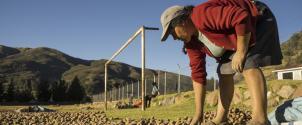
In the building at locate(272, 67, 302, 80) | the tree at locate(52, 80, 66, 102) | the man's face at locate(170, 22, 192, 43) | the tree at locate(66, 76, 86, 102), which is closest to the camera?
the man's face at locate(170, 22, 192, 43)

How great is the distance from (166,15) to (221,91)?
35.8 inches

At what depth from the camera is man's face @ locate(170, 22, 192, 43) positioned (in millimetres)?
3548

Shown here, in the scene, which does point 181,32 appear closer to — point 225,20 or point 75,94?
point 225,20

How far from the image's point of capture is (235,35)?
3.36 metres

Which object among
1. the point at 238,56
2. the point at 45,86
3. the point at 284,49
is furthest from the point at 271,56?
the point at 45,86

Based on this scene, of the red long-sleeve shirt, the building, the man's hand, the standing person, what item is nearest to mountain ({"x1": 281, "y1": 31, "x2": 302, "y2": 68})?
the building

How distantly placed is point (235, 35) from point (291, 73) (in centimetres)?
3372

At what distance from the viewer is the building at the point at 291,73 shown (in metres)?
32.8

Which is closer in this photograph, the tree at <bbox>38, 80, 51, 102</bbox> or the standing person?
the standing person

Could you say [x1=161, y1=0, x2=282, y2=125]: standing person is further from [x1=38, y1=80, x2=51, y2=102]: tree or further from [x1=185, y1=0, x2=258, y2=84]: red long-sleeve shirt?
[x1=38, y1=80, x2=51, y2=102]: tree

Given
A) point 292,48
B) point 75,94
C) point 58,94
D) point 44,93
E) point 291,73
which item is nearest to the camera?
point 291,73

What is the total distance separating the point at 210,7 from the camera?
3.40m

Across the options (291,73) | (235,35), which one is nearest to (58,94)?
(291,73)

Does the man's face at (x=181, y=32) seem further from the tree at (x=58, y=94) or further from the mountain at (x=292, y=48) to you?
the tree at (x=58, y=94)
